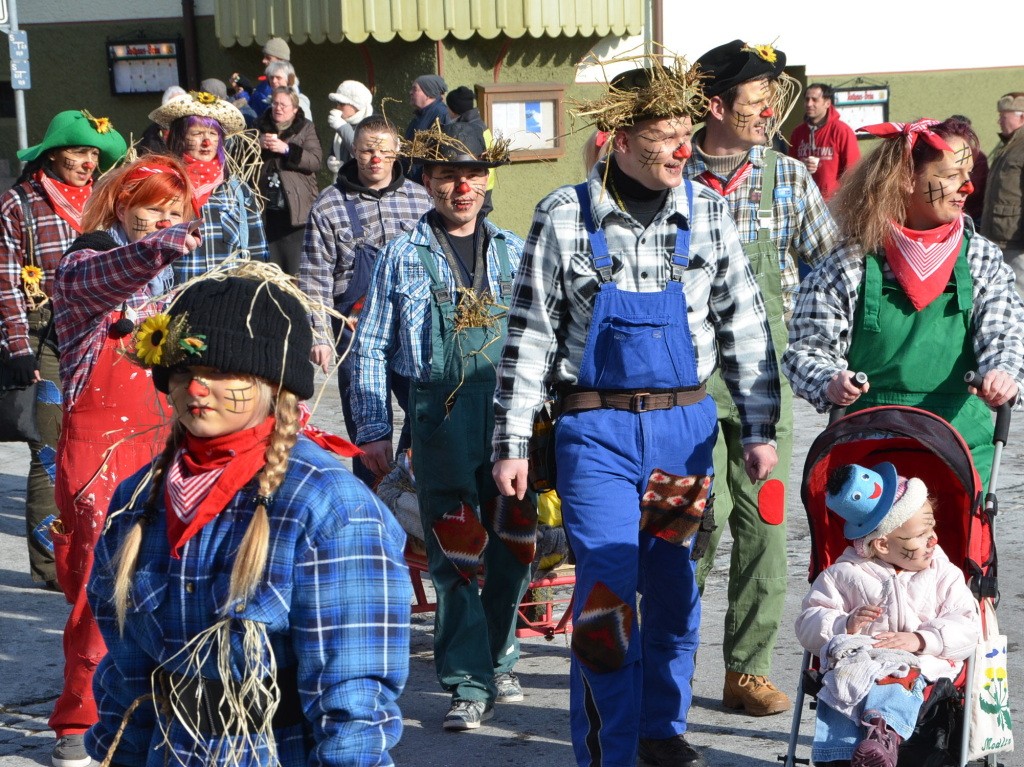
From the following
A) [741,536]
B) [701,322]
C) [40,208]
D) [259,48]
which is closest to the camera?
[701,322]

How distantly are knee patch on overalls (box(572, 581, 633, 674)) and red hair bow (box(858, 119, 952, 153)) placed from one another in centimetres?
169

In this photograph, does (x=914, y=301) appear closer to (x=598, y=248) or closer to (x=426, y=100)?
(x=598, y=248)

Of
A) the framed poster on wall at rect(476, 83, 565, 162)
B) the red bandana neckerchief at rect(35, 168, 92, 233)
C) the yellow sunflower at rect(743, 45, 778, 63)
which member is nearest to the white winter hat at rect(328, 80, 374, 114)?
the framed poster on wall at rect(476, 83, 565, 162)

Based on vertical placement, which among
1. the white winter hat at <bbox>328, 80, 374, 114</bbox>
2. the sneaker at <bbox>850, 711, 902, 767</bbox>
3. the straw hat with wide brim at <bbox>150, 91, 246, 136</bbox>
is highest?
the white winter hat at <bbox>328, 80, 374, 114</bbox>

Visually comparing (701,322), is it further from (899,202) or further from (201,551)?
(201,551)

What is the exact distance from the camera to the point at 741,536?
5273mm

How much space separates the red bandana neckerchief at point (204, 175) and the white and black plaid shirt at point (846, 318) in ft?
7.95

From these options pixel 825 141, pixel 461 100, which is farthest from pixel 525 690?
pixel 825 141

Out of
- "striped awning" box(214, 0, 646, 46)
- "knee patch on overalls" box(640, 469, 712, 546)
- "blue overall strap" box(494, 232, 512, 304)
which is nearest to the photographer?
"knee patch on overalls" box(640, 469, 712, 546)

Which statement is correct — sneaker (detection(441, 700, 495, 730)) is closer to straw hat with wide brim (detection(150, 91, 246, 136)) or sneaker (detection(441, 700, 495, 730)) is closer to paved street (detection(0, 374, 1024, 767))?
paved street (detection(0, 374, 1024, 767))

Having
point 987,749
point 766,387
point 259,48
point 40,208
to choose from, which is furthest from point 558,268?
point 259,48

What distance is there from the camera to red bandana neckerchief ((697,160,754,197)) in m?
5.18

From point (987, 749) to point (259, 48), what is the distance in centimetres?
1347

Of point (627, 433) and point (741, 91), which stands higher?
point (741, 91)
